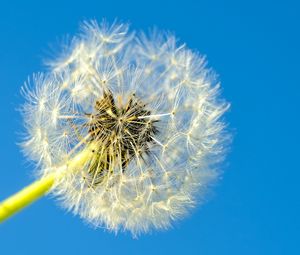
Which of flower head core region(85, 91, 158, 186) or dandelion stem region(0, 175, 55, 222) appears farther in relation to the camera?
flower head core region(85, 91, 158, 186)

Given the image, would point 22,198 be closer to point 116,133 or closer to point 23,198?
point 23,198

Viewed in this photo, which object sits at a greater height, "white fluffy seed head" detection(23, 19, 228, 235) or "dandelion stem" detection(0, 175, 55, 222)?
"white fluffy seed head" detection(23, 19, 228, 235)

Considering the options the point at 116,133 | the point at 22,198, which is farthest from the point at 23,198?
the point at 116,133

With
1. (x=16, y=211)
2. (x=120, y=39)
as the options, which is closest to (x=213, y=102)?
(x=120, y=39)

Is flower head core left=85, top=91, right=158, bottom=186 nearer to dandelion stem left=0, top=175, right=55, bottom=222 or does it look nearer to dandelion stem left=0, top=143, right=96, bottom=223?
dandelion stem left=0, top=143, right=96, bottom=223

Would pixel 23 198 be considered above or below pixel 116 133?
below

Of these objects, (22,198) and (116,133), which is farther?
(116,133)

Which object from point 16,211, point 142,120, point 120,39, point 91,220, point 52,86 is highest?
point 120,39

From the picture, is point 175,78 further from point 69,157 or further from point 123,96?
point 69,157

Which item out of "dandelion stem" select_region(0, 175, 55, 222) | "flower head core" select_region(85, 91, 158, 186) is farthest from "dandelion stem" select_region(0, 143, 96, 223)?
"flower head core" select_region(85, 91, 158, 186)

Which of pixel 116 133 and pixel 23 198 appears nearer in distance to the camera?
pixel 23 198

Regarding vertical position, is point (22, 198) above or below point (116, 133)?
below
